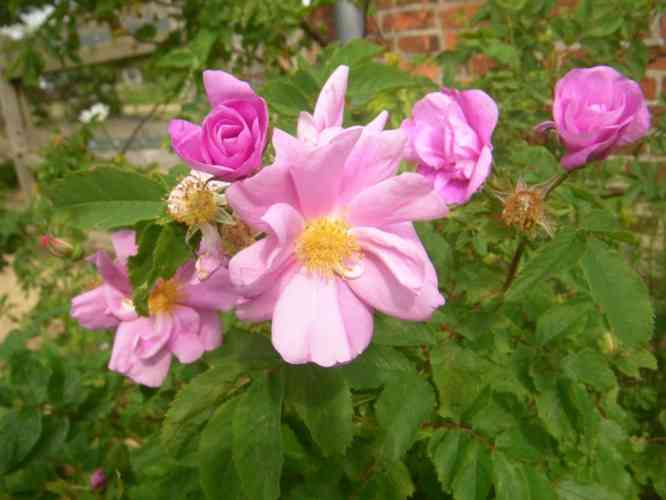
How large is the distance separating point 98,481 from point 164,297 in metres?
0.48

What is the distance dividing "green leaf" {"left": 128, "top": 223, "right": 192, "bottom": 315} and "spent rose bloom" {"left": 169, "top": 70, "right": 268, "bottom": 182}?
10 centimetres

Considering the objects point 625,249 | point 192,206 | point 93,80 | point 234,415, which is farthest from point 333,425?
point 93,80

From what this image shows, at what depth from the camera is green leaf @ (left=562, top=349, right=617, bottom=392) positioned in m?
0.82

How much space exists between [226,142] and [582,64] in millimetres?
1119

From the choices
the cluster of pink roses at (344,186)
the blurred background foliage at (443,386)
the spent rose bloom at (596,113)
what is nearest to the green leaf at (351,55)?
the blurred background foliage at (443,386)

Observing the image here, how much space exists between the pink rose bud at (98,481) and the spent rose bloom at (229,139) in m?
0.84

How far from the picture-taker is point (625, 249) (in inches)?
71.7

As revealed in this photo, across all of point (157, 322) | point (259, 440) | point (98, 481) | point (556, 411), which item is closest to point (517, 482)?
point (556, 411)

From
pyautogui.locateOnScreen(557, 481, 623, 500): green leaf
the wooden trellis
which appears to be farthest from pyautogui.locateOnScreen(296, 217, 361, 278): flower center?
the wooden trellis

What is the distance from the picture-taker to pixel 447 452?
2.62 feet

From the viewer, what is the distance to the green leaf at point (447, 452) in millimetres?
782

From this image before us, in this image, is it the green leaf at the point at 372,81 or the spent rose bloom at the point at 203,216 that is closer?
the spent rose bloom at the point at 203,216

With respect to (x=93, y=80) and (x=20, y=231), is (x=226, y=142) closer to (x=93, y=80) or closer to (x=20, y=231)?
(x=20, y=231)

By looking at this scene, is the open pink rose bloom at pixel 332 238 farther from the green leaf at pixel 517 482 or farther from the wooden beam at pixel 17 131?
the wooden beam at pixel 17 131
